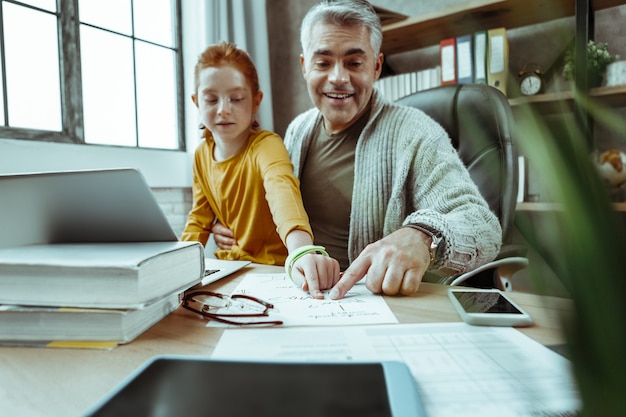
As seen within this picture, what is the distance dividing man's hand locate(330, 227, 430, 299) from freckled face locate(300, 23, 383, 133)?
2.26 ft

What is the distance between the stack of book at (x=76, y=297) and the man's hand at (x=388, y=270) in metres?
0.27

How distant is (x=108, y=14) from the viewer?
2158 millimetres

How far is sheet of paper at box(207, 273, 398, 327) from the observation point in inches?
20.3

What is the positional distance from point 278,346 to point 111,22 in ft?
7.32

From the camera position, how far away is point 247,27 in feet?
8.20

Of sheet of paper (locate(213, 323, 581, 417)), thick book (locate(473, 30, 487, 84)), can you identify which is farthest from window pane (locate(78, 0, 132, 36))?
sheet of paper (locate(213, 323, 581, 417))

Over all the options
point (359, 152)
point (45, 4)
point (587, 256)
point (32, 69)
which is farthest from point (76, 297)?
point (45, 4)

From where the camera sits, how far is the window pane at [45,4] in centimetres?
185

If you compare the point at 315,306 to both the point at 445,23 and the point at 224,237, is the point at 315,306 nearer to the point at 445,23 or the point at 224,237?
the point at 224,237

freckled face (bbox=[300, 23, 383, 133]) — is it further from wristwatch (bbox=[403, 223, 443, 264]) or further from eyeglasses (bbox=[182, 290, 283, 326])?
eyeglasses (bbox=[182, 290, 283, 326])

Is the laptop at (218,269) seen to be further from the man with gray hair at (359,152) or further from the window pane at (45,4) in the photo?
the window pane at (45,4)

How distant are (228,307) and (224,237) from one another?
28.9 inches

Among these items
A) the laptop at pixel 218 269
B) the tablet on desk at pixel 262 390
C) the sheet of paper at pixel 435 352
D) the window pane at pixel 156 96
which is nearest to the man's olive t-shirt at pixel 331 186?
the laptop at pixel 218 269

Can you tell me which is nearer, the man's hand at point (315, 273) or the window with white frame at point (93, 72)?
the man's hand at point (315, 273)
